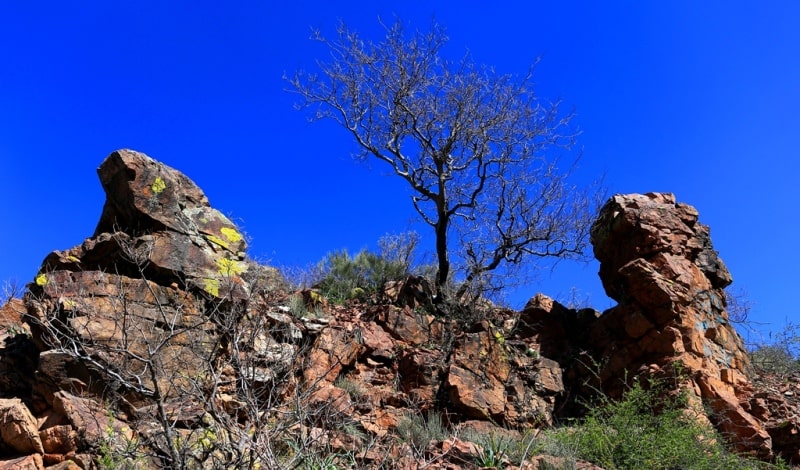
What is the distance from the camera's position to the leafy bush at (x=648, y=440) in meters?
7.57

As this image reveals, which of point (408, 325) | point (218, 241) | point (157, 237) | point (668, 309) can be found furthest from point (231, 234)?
point (668, 309)

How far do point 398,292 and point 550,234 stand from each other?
425cm

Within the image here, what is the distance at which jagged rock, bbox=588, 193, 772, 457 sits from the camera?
9.79 meters

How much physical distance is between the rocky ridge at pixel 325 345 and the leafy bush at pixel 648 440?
0.64 meters

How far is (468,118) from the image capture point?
1414 centimetres

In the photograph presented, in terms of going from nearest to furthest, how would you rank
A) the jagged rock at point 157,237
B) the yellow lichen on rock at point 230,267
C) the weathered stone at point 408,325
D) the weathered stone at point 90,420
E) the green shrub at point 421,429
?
the weathered stone at point 90,420 < the green shrub at point 421,429 < the jagged rock at point 157,237 < the yellow lichen on rock at point 230,267 < the weathered stone at point 408,325

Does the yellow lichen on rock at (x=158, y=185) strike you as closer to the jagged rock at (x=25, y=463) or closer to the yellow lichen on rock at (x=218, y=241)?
the yellow lichen on rock at (x=218, y=241)

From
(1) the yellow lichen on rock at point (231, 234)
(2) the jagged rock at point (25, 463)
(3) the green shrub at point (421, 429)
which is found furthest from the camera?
(1) the yellow lichen on rock at point (231, 234)

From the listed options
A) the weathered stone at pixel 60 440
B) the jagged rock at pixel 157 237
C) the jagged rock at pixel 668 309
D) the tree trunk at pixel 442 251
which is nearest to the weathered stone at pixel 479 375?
the jagged rock at pixel 668 309

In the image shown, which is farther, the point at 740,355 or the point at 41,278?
the point at 740,355

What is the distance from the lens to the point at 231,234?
33.3 feet

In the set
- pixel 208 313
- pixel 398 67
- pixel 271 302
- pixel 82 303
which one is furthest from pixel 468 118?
pixel 82 303

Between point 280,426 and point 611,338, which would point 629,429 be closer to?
point 611,338

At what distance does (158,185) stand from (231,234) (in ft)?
4.35
